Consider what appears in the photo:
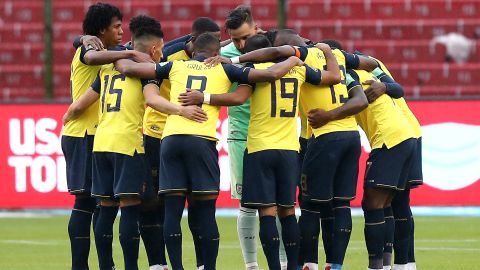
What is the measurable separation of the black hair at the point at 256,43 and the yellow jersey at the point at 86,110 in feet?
4.15

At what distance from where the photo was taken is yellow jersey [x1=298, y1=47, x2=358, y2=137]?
1000 centimetres

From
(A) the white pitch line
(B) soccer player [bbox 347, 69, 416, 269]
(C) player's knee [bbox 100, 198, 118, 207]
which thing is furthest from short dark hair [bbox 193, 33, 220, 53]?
(A) the white pitch line

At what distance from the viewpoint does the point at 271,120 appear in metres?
9.60

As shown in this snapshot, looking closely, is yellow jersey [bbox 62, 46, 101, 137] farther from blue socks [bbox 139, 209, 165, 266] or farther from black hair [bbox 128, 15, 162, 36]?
blue socks [bbox 139, 209, 165, 266]

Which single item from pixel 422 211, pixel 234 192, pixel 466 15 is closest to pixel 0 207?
pixel 422 211

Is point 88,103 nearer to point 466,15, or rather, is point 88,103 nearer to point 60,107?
point 60,107

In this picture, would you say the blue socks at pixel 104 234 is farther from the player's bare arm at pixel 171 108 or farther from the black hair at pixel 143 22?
the black hair at pixel 143 22

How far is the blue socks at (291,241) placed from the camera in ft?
31.6

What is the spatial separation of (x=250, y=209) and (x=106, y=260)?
4.67 ft

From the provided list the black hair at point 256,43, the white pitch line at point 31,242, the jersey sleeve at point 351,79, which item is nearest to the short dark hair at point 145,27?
the black hair at point 256,43

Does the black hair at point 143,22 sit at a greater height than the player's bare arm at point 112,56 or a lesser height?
greater

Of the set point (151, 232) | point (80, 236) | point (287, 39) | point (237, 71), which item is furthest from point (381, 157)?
point (80, 236)

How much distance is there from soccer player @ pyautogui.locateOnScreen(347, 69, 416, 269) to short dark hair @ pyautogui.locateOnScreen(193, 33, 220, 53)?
4.15ft

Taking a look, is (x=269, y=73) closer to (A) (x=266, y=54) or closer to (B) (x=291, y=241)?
(A) (x=266, y=54)
